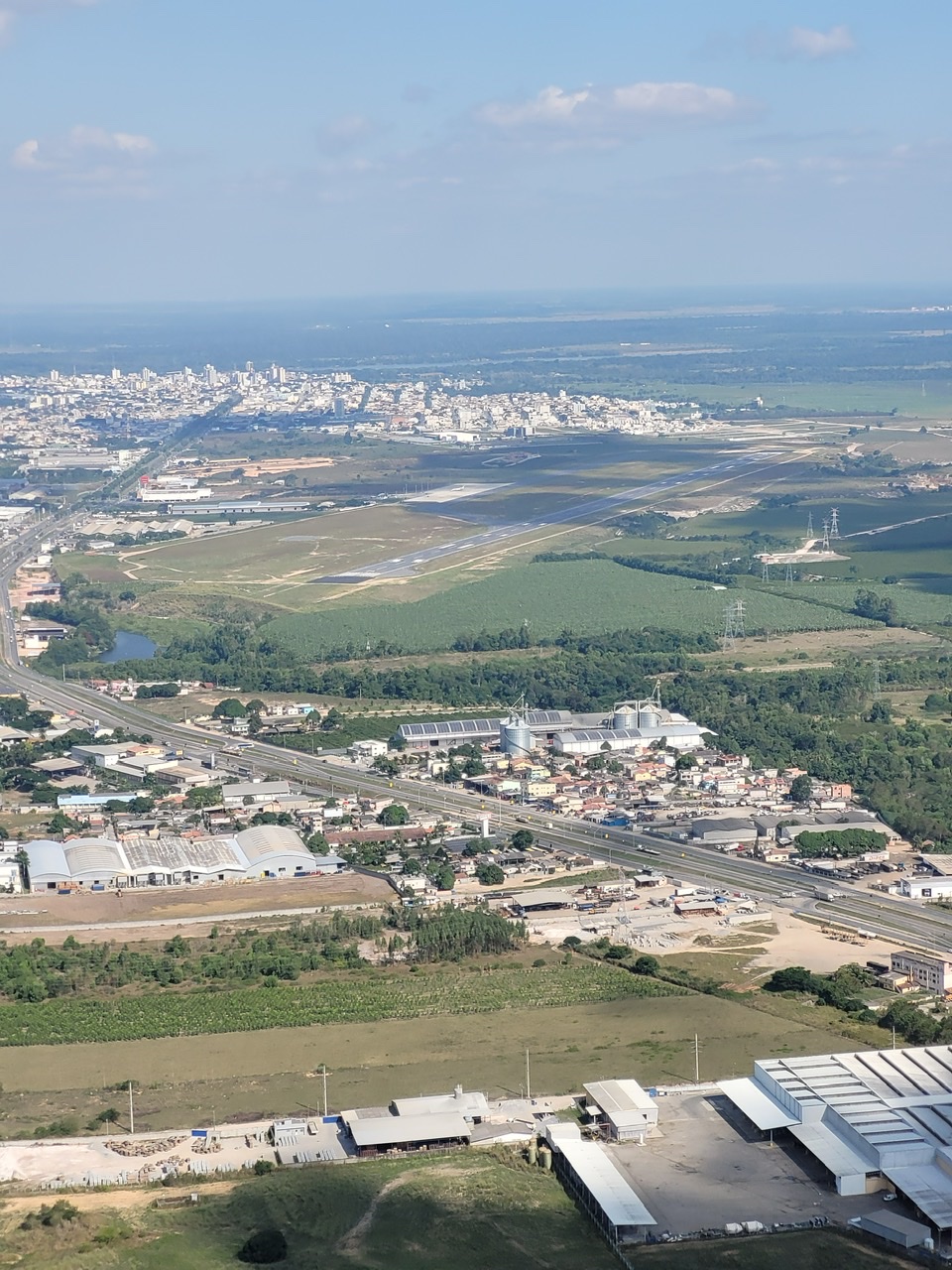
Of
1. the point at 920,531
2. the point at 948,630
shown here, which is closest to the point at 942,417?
the point at 920,531

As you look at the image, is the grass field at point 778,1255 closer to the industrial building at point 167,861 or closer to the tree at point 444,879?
the tree at point 444,879

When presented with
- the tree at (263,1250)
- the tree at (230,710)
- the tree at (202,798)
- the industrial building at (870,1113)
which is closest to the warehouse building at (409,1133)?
the tree at (263,1250)

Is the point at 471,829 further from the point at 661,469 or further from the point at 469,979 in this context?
the point at 661,469

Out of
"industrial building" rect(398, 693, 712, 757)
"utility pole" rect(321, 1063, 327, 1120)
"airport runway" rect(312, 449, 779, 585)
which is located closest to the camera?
"utility pole" rect(321, 1063, 327, 1120)

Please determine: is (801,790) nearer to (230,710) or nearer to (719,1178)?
(230,710)

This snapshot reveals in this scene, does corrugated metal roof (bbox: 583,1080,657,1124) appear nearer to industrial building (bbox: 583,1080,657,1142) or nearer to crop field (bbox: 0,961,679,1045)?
industrial building (bbox: 583,1080,657,1142)

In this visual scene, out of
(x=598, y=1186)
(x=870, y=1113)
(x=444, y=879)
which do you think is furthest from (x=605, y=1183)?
(x=444, y=879)

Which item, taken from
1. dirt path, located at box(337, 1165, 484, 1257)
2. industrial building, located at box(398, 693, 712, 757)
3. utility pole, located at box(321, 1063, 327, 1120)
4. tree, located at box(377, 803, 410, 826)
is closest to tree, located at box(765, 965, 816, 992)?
utility pole, located at box(321, 1063, 327, 1120)
